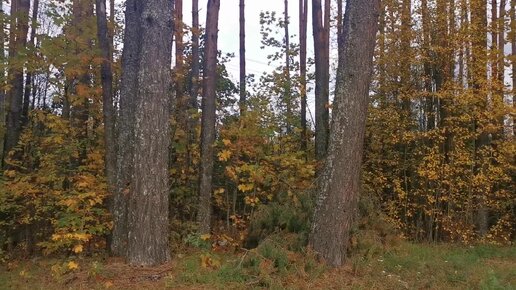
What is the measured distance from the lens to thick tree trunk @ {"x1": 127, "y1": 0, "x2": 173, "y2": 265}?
8.20m

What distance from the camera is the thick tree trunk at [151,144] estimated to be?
8.20m

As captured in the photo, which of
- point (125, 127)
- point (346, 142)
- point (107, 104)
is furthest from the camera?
point (107, 104)

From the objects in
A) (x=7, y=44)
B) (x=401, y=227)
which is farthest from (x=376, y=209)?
(x=7, y=44)

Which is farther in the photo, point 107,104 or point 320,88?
point 320,88

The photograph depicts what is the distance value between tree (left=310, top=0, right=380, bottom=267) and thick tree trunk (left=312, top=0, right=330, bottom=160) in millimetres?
5082

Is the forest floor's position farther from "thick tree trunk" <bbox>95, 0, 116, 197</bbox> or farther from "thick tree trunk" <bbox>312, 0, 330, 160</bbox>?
"thick tree trunk" <bbox>312, 0, 330, 160</bbox>

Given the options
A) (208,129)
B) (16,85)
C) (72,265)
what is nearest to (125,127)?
(72,265)

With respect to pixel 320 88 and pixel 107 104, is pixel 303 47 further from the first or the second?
pixel 107 104

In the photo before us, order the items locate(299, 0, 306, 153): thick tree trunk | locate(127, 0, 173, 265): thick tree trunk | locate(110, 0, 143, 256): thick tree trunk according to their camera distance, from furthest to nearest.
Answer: locate(299, 0, 306, 153): thick tree trunk
locate(110, 0, 143, 256): thick tree trunk
locate(127, 0, 173, 265): thick tree trunk

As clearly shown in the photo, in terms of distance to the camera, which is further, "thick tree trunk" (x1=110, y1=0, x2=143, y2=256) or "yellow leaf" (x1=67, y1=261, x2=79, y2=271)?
"thick tree trunk" (x1=110, y1=0, x2=143, y2=256)

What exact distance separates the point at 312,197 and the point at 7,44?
918cm

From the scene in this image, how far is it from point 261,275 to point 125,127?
13.1ft

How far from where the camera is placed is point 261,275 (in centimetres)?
774

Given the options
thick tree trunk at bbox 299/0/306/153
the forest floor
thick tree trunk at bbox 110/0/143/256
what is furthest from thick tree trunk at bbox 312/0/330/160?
thick tree trunk at bbox 110/0/143/256
